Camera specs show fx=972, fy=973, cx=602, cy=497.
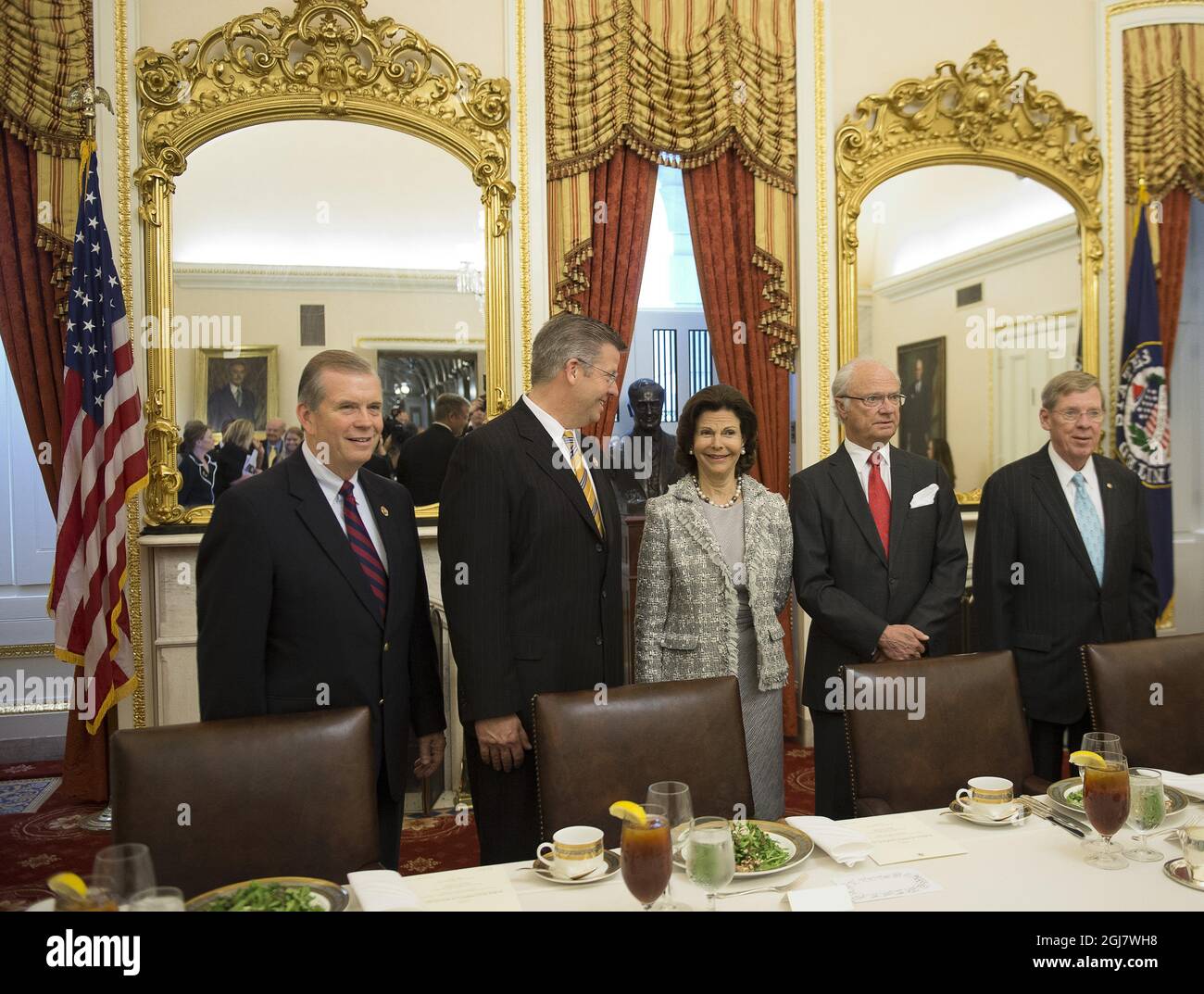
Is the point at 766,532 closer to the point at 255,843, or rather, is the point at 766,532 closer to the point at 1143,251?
the point at 255,843

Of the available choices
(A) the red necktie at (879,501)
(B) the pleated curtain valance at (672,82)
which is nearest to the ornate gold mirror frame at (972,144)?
(B) the pleated curtain valance at (672,82)

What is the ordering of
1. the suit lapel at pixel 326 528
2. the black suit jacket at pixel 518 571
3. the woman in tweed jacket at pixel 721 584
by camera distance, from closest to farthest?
the suit lapel at pixel 326 528 < the black suit jacket at pixel 518 571 < the woman in tweed jacket at pixel 721 584

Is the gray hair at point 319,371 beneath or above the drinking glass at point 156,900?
above

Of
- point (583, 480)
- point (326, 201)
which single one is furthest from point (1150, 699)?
point (326, 201)

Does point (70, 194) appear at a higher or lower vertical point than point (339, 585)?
higher

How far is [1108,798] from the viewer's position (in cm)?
153

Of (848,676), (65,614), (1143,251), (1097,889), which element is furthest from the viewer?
(1143,251)

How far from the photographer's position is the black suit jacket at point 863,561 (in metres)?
2.76

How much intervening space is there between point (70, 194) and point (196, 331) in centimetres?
75

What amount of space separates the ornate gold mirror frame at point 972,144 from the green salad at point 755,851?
3.55 meters

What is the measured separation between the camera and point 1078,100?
5.14m

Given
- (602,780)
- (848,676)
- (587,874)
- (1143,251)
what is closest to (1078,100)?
(1143,251)

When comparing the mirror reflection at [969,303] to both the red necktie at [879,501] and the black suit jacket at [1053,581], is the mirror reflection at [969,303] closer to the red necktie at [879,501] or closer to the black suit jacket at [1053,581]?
the black suit jacket at [1053,581]

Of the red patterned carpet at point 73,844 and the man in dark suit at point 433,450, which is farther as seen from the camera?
the man in dark suit at point 433,450
